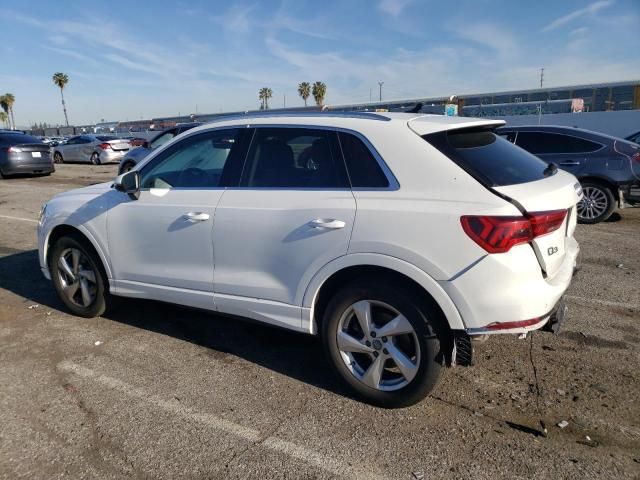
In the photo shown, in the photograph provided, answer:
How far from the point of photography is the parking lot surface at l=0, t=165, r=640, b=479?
2.67 meters

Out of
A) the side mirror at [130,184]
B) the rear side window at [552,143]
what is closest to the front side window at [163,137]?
the rear side window at [552,143]

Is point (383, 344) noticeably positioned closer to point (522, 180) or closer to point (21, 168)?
point (522, 180)

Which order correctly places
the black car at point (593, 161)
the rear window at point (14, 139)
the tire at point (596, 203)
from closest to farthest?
the black car at point (593, 161) → the tire at point (596, 203) → the rear window at point (14, 139)

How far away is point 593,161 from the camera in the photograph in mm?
8648

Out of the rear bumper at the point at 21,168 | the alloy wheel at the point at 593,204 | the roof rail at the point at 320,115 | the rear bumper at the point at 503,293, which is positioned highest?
the roof rail at the point at 320,115

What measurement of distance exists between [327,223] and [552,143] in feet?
24.1

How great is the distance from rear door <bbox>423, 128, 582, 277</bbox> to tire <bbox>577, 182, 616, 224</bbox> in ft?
19.9

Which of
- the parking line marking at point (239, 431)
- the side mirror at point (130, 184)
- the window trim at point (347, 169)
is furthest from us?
the side mirror at point (130, 184)

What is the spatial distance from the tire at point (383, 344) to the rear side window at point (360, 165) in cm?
60

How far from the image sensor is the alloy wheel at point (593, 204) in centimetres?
866

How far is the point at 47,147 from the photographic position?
56.6 ft

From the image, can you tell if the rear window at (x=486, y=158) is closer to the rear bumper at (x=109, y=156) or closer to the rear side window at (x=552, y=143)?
the rear side window at (x=552, y=143)

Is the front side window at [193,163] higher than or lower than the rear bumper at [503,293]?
higher

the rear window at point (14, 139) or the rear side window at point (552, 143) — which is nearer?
the rear side window at point (552, 143)
